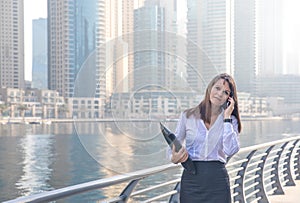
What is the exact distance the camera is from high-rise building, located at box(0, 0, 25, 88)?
58.3m

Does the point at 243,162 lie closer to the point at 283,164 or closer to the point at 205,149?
the point at 283,164

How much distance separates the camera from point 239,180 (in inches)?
153

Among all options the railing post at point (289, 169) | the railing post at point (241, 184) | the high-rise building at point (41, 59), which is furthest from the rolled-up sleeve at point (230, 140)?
the high-rise building at point (41, 59)

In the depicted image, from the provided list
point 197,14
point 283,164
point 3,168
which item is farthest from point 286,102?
point 3,168

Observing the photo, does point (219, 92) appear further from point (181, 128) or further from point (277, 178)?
point (277, 178)

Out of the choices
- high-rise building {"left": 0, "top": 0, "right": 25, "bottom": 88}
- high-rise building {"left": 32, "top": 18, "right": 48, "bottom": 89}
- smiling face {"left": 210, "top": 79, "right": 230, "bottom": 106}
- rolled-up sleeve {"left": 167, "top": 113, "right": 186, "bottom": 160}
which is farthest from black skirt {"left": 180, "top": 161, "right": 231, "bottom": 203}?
high-rise building {"left": 0, "top": 0, "right": 25, "bottom": 88}

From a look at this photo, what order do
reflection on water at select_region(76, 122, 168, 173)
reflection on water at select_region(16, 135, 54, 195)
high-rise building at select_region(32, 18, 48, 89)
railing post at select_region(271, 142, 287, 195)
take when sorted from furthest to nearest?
reflection on water at select_region(16, 135, 54, 195), high-rise building at select_region(32, 18, 48, 89), railing post at select_region(271, 142, 287, 195), reflection on water at select_region(76, 122, 168, 173)

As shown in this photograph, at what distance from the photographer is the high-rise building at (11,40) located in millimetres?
58281

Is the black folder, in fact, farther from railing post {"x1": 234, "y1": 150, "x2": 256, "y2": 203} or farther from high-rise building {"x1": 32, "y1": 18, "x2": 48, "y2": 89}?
high-rise building {"x1": 32, "y1": 18, "x2": 48, "y2": 89}

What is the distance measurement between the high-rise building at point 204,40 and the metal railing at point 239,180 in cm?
50

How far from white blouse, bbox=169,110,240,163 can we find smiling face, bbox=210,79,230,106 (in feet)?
0.18

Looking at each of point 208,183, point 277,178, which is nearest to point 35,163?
point 277,178

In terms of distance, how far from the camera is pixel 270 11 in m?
30.4

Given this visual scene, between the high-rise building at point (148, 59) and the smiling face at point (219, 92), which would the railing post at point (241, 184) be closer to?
the smiling face at point (219, 92)
